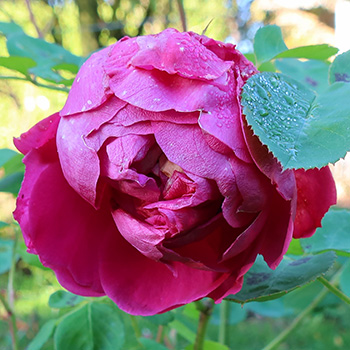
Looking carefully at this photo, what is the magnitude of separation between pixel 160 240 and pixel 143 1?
3.26 m

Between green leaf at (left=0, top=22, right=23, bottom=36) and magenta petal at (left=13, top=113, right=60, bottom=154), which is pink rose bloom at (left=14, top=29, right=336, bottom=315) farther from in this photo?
green leaf at (left=0, top=22, right=23, bottom=36)

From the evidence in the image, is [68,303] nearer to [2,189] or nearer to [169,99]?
[2,189]

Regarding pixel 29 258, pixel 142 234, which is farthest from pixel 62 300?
pixel 142 234

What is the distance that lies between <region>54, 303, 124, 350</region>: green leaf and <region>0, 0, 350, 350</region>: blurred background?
0.49 metres

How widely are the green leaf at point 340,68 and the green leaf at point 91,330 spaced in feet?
1.12

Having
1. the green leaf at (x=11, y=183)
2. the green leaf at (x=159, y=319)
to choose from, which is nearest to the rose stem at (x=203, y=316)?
the green leaf at (x=159, y=319)

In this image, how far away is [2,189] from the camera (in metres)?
0.50

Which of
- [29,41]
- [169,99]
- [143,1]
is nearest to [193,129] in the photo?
[169,99]

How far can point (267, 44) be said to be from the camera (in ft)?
1.59

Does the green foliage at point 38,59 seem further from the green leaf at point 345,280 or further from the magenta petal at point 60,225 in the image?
the green leaf at point 345,280

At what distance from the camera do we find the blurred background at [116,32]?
1.76 m

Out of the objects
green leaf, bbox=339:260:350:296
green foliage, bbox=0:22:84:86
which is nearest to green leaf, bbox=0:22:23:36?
green foliage, bbox=0:22:84:86

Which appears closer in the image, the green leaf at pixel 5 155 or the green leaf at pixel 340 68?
the green leaf at pixel 340 68

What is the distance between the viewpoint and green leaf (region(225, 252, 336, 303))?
354mm
